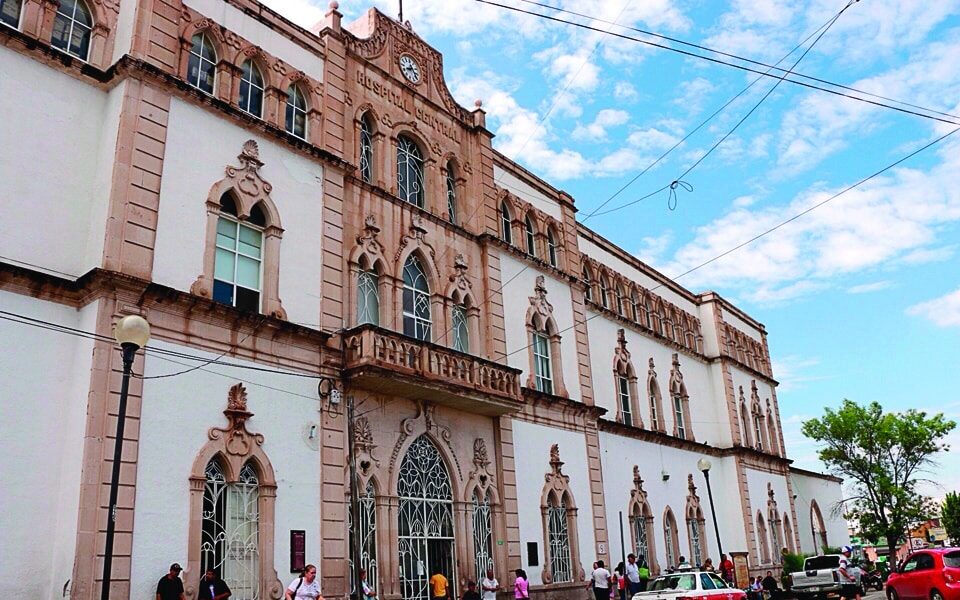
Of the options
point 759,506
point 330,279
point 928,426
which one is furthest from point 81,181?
point 928,426

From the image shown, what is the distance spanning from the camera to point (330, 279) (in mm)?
19734

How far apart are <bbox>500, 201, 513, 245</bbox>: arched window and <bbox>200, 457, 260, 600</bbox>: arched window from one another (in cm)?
1350

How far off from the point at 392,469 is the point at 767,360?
3682 cm

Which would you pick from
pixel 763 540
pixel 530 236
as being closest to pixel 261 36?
pixel 530 236

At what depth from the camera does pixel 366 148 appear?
74.7 feet

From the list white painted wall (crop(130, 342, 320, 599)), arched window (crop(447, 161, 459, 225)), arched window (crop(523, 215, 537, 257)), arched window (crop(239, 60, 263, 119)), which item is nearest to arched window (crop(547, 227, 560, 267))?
arched window (crop(523, 215, 537, 257))

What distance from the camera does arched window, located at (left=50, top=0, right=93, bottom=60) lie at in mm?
16547

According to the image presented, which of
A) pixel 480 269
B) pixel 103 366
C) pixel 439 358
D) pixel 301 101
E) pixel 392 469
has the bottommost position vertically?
pixel 392 469

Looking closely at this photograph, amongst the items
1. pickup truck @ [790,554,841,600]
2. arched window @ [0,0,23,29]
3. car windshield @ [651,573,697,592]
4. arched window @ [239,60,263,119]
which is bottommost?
pickup truck @ [790,554,841,600]

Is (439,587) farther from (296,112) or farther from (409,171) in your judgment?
(296,112)

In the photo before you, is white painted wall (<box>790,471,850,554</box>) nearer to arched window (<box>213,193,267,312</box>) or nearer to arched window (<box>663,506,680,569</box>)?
arched window (<box>663,506,680,569</box>)

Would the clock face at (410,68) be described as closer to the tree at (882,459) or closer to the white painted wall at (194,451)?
the white painted wall at (194,451)

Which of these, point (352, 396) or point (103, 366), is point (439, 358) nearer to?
point (352, 396)

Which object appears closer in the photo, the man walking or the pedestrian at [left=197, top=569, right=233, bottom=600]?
the pedestrian at [left=197, top=569, right=233, bottom=600]
